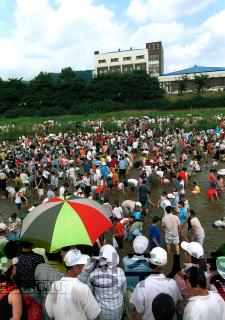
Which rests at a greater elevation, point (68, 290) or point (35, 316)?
point (68, 290)

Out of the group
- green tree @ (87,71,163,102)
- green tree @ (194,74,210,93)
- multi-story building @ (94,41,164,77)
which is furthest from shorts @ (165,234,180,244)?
multi-story building @ (94,41,164,77)

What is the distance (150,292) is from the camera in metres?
3.56

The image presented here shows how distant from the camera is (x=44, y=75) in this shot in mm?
49906

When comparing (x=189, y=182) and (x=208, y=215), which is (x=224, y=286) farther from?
(x=189, y=182)

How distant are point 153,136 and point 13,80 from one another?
102 ft

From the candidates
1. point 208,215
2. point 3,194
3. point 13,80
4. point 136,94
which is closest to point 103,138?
point 3,194

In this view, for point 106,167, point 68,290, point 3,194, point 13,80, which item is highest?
point 13,80

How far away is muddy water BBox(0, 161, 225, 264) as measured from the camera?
8.90 meters

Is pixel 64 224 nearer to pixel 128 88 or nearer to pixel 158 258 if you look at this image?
pixel 158 258

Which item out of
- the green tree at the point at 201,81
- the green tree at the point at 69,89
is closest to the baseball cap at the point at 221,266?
the green tree at the point at 69,89

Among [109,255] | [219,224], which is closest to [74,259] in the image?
[109,255]

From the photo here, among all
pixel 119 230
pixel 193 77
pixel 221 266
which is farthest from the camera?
pixel 193 77

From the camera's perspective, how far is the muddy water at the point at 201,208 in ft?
29.2

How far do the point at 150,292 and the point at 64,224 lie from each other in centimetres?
151
